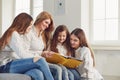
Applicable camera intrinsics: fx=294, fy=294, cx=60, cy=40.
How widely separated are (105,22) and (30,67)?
7.48 ft

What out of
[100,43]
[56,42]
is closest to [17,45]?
[56,42]

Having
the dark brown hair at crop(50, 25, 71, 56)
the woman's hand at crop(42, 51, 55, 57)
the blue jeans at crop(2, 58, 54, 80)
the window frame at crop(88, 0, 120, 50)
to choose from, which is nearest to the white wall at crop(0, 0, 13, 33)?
the window frame at crop(88, 0, 120, 50)

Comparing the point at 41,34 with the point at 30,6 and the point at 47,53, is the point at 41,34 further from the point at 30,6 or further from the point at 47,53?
the point at 30,6

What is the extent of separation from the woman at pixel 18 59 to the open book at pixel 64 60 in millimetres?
344

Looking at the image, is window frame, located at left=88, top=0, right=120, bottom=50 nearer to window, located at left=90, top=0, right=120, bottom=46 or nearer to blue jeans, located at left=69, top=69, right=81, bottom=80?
window, located at left=90, top=0, right=120, bottom=46

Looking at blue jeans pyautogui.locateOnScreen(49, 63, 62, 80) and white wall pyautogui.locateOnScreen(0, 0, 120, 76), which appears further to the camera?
white wall pyautogui.locateOnScreen(0, 0, 120, 76)

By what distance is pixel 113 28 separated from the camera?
513 centimetres

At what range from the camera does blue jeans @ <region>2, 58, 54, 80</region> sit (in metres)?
3.28

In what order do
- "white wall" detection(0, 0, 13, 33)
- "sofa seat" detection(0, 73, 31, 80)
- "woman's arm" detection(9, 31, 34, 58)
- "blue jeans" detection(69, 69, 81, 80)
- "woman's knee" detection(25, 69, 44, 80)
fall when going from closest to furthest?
"sofa seat" detection(0, 73, 31, 80) → "woman's knee" detection(25, 69, 44, 80) → "woman's arm" detection(9, 31, 34, 58) → "blue jeans" detection(69, 69, 81, 80) → "white wall" detection(0, 0, 13, 33)

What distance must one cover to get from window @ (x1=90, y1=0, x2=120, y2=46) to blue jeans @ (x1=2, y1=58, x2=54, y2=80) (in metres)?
1.97

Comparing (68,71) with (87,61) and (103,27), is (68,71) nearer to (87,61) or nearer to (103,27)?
(87,61)

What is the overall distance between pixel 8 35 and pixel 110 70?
223cm

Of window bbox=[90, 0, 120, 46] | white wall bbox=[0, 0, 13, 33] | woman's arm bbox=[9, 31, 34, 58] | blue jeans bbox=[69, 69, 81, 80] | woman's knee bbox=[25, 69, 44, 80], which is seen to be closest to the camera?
woman's knee bbox=[25, 69, 44, 80]

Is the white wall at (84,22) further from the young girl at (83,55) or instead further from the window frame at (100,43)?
the young girl at (83,55)
